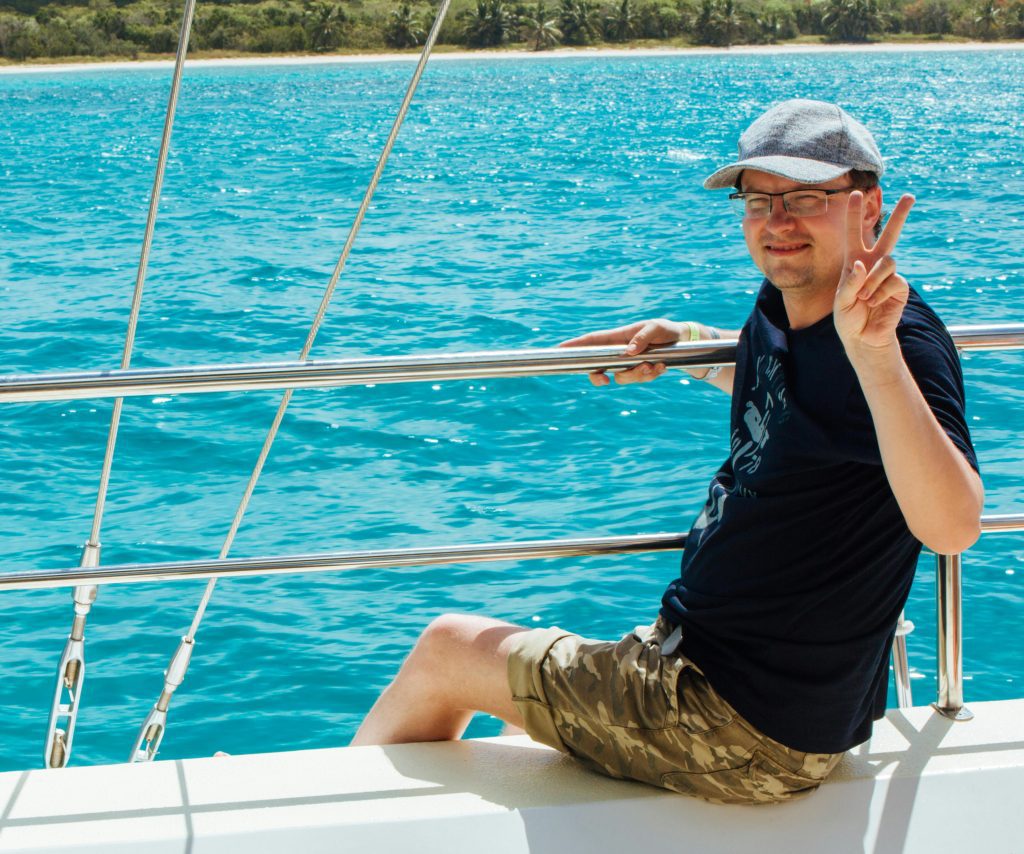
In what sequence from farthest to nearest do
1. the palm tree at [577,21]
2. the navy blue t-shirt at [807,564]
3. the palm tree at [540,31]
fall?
the palm tree at [577,21] → the palm tree at [540,31] → the navy blue t-shirt at [807,564]

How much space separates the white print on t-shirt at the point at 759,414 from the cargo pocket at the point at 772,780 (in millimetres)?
379

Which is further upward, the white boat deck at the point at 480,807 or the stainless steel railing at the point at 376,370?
the stainless steel railing at the point at 376,370

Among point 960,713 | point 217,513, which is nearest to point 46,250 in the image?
point 217,513

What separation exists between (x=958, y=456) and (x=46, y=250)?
11.7 m

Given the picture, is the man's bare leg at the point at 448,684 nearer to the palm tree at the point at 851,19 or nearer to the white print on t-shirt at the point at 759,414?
the white print on t-shirt at the point at 759,414

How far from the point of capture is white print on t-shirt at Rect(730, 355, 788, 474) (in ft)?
5.25

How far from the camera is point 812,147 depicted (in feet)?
5.34

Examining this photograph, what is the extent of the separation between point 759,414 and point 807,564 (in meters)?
0.22

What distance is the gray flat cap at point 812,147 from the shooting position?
5.29 ft

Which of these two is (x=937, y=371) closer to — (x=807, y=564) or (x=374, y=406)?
(x=807, y=564)

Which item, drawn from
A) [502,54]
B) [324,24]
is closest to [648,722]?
[324,24]

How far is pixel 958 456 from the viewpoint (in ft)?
4.52

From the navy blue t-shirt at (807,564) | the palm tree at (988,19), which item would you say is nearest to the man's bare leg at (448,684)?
the navy blue t-shirt at (807,564)

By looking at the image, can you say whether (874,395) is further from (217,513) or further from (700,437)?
(700,437)
